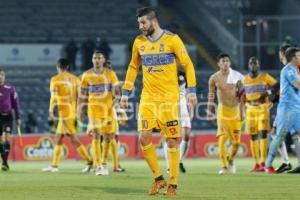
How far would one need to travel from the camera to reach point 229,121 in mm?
17859

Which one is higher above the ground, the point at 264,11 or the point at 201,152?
the point at 264,11

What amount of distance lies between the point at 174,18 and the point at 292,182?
27013 millimetres

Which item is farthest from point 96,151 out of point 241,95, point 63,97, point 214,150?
point 214,150

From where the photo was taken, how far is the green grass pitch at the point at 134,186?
11.7 m

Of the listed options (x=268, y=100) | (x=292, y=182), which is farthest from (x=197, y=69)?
(x=292, y=182)

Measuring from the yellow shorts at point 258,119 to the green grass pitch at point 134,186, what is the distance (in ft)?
8.61

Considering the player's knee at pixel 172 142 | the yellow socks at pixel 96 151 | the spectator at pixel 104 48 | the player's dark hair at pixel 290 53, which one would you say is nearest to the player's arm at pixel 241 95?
the player's dark hair at pixel 290 53

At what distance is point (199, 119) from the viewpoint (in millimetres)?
32688

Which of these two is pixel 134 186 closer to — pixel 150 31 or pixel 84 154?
pixel 150 31

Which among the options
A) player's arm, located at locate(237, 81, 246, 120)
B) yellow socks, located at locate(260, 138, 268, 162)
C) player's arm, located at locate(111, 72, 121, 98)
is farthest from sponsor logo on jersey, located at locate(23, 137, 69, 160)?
player's arm, located at locate(237, 81, 246, 120)

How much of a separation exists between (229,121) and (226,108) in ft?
0.96

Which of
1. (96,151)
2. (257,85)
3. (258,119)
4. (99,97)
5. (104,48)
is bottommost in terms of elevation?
(96,151)

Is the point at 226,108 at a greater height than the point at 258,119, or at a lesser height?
greater

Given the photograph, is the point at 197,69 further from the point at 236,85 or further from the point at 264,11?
the point at 236,85
